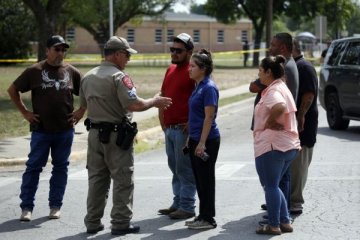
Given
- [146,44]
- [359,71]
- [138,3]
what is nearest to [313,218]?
[359,71]

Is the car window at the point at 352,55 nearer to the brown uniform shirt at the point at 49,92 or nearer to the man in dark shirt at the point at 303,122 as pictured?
the man in dark shirt at the point at 303,122

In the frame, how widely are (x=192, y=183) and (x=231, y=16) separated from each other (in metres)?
48.7

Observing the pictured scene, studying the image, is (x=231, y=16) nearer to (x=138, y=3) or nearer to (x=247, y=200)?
(x=138, y=3)

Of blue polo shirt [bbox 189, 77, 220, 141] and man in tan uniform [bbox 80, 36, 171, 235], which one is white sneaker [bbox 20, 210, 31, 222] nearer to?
man in tan uniform [bbox 80, 36, 171, 235]

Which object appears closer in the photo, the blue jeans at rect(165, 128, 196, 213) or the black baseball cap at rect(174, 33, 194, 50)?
the black baseball cap at rect(174, 33, 194, 50)

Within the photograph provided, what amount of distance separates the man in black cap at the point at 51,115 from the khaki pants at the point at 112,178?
714 millimetres

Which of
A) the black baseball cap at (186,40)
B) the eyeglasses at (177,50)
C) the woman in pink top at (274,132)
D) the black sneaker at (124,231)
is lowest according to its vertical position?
the black sneaker at (124,231)

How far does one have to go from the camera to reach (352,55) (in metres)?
14.5

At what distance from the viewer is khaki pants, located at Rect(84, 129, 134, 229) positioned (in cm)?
675

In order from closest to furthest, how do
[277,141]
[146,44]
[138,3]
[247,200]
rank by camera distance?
1. [277,141]
2. [247,200]
3. [138,3]
4. [146,44]

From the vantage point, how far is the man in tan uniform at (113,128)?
21.8 feet

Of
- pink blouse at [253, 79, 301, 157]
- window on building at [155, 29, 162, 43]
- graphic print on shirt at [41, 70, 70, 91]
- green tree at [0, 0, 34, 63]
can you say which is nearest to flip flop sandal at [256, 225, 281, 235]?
pink blouse at [253, 79, 301, 157]

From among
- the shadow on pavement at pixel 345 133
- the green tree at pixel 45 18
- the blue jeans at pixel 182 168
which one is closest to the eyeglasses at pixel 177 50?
the blue jeans at pixel 182 168

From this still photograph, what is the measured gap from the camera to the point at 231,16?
55312 millimetres
